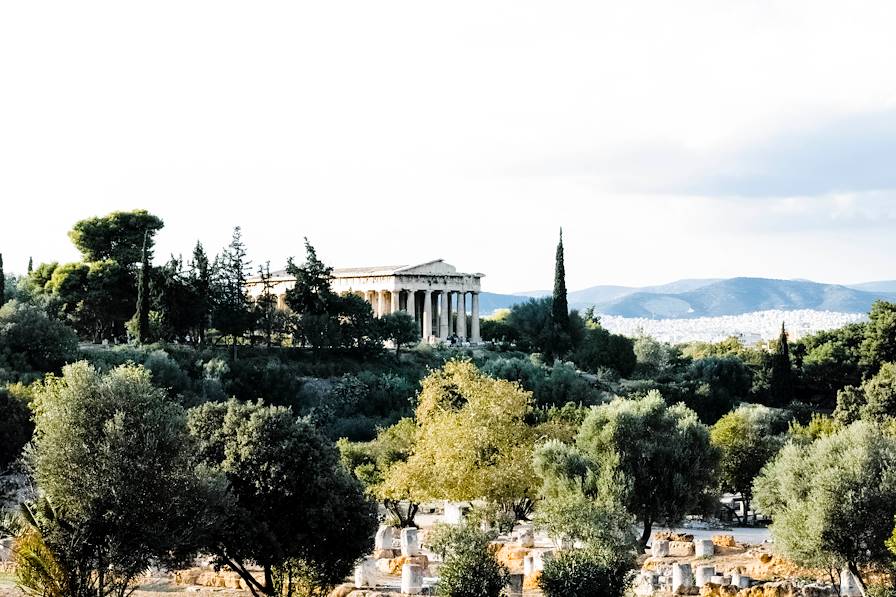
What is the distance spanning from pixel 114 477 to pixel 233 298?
49.3 m

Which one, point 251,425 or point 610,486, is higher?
point 251,425

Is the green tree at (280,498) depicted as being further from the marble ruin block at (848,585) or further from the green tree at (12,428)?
the green tree at (12,428)

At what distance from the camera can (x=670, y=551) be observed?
34250 millimetres

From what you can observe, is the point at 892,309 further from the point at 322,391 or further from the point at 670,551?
the point at 670,551

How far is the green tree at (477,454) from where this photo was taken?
3688cm

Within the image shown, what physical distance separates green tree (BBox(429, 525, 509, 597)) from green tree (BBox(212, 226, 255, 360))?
4435cm

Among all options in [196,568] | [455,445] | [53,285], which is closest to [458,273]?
[53,285]

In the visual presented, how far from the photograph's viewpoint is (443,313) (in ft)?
305

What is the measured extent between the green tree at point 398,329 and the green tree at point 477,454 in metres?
34.7

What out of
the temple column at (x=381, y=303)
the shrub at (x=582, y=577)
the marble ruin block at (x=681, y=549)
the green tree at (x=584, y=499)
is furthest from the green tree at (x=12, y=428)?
the temple column at (x=381, y=303)

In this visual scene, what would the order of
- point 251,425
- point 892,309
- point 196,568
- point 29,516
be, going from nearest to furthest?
point 29,516, point 251,425, point 196,568, point 892,309

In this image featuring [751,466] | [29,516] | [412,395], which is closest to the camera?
[29,516]

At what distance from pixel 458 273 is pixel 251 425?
71353 mm

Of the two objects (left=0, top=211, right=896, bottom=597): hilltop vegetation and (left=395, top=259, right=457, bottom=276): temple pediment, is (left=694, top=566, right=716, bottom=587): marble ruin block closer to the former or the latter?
(left=0, top=211, right=896, bottom=597): hilltop vegetation
